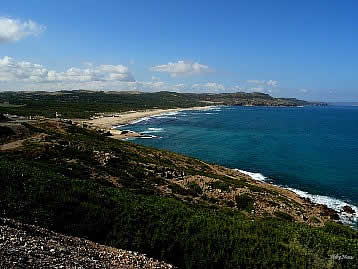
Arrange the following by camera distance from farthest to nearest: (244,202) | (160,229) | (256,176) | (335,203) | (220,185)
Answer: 1. (256,176)
2. (335,203)
3. (220,185)
4. (244,202)
5. (160,229)

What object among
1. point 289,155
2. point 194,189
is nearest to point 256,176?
point 289,155

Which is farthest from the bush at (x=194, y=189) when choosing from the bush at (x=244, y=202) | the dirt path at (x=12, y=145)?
the dirt path at (x=12, y=145)

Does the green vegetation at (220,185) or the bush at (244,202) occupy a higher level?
the green vegetation at (220,185)

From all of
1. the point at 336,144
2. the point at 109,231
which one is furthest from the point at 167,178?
the point at 336,144

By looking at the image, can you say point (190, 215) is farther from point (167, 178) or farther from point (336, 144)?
point (336, 144)

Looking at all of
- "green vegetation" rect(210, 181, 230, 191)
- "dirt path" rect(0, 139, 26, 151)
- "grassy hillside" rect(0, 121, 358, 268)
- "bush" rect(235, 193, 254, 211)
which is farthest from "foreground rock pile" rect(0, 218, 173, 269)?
"dirt path" rect(0, 139, 26, 151)

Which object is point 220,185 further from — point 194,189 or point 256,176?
point 256,176

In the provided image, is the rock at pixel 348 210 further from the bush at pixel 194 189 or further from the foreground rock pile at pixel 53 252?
the foreground rock pile at pixel 53 252

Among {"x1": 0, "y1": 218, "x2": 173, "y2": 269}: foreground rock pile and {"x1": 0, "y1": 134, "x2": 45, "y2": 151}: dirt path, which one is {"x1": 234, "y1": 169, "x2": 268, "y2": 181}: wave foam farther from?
{"x1": 0, "y1": 218, "x2": 173, "y2": 269}: foreground rock pile
